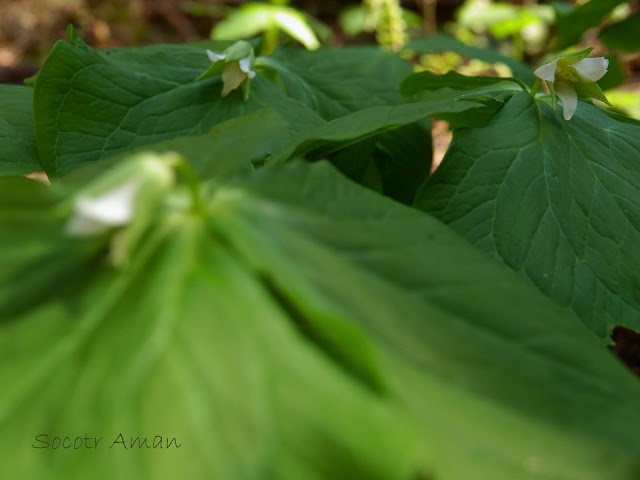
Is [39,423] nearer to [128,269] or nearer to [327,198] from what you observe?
[128,269]

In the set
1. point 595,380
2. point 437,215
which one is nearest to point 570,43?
point 437,215

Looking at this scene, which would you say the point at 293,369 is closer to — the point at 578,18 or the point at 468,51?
the point at 468,51

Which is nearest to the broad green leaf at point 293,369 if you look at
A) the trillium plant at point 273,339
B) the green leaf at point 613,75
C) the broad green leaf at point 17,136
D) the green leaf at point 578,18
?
the trillium plant at point 273,339

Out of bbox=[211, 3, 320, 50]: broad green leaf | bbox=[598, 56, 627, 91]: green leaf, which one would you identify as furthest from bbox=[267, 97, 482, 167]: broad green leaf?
bbox=[211, 3, 320, 50]: broad green leaf

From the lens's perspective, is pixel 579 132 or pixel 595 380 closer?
pixel 595 380

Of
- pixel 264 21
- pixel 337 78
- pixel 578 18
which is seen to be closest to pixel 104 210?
pixel 337 78

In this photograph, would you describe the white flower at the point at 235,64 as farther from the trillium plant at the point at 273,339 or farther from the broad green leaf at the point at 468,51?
the broad green leaf at the point at 468,51

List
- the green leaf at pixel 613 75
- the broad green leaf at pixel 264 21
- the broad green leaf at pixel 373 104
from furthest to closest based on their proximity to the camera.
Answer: the broad green leaf at pixel 264 21 → the green leaf at pixel 613 75 → the broad green leaf at pixel 373 104
